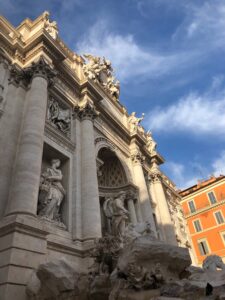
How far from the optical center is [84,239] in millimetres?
8711

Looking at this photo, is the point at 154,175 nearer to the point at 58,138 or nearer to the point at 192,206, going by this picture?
the point at 58,138

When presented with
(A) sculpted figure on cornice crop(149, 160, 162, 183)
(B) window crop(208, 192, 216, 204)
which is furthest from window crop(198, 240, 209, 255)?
(A) sculpted figure on cornice crop(149, 160, 162, 183)

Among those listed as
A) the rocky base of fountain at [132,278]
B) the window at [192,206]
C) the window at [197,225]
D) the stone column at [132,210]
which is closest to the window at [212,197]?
the window at [192,206]

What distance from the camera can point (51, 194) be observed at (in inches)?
350

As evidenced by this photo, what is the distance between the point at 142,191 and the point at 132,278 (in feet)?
37.7

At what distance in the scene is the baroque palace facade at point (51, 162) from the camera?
→ 6395 millimetres

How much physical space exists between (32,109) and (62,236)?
4.41m

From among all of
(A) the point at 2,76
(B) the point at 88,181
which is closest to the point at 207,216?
(B) the point at 88,181

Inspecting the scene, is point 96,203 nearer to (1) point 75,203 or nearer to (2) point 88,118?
(1) point 75,203

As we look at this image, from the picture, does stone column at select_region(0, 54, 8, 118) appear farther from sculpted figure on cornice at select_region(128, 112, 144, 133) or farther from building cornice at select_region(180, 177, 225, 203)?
building cornice at select_region(180, 177, 225, 203)

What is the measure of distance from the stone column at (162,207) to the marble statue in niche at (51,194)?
970 cm

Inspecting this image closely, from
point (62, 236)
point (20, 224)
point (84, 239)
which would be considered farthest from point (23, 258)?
point (84, 239)

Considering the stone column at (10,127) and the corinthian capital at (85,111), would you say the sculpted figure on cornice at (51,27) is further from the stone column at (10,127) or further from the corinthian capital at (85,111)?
the corinthian capital at (85,111)

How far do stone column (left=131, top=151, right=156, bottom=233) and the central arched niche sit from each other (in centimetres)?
91
